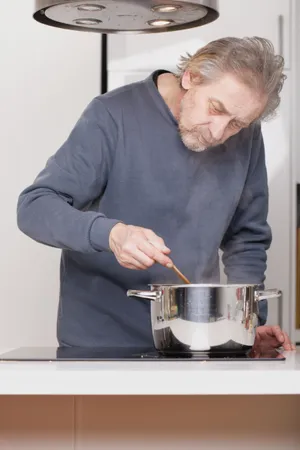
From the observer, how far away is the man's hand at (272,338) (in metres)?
1.65

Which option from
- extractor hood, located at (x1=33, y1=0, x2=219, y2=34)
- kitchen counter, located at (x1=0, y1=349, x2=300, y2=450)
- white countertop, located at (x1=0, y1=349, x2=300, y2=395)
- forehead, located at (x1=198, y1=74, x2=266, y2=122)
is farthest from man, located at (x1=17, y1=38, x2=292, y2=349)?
white countertop, located at (x1=0, y1=349, x2=300, y2=395)

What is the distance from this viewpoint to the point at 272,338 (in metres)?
1.69

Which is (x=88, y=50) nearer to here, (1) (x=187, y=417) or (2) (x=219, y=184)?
(2) (x=219, y=184)

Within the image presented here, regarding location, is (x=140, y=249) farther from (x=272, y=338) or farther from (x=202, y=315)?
(x=272, y=338)

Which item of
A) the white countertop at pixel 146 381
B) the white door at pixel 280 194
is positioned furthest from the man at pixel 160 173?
the white door at pixel 280 194

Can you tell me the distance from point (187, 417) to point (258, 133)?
→ 884 millimetres

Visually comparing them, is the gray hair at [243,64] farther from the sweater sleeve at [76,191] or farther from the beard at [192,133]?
the sweater sleeve at [76,191]

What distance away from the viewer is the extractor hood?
1381 millimetres

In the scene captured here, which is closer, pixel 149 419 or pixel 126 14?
pixel 149 419

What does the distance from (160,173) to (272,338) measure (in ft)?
1.36

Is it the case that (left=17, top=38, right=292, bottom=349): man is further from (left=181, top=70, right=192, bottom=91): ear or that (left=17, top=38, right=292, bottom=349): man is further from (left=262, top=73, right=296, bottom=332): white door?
(left=262, top=73, right=296, bottom=332): white door

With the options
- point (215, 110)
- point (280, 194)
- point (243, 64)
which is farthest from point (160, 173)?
point (280, 194)

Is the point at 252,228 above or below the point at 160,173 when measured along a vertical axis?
below

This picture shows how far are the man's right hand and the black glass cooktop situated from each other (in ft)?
0.50
